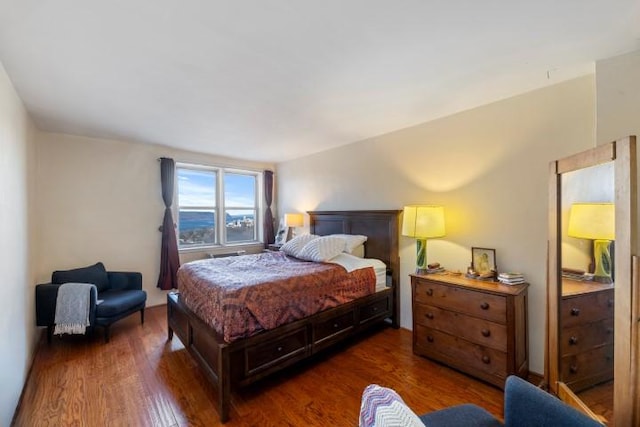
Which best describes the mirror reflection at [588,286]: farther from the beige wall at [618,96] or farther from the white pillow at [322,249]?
the white pillow at [322,249]

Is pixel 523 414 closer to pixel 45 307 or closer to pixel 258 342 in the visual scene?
pixel 258 342

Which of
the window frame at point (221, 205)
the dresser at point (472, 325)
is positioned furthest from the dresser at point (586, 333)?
the window frame at point (221, 205)

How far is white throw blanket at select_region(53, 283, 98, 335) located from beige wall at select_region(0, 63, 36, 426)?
0.21 meters

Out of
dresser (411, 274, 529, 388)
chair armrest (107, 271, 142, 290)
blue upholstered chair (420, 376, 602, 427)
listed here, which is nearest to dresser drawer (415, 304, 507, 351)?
dresser (411, 274, 529, 388)

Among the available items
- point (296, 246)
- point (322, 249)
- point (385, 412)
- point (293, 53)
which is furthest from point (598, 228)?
point (296, 246)

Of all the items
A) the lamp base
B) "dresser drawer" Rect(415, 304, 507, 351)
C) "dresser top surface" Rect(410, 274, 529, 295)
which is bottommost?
"dresser drawer" Rect(415, 304, 507, 351)

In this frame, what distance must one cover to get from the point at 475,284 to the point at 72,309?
3829 millimetres

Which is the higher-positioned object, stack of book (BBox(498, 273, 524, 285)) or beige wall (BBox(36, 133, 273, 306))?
beige wall (BBox(36, 133, 273, 306))

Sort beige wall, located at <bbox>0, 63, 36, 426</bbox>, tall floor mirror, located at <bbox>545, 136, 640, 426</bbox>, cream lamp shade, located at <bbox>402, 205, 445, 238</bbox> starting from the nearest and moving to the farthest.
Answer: tall floor mirror, located at <bbox>545, 136, 640, 426</bbox> → beige wall, located at <bbox>0, 63, 36, 426</bbox> → cream lamp shade, located at <bbox>402, 205, 445, 238</bbox>

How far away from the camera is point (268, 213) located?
17.1 ft

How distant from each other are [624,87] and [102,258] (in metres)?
5.37

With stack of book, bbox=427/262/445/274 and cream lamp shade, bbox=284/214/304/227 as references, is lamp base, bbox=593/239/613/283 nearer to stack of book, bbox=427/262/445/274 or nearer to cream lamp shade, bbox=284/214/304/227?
stack of book, bbox=427/262/445/274

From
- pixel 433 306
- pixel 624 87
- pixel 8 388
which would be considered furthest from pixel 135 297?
pixel 624 87

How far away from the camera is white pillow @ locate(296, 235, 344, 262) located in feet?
10.0
